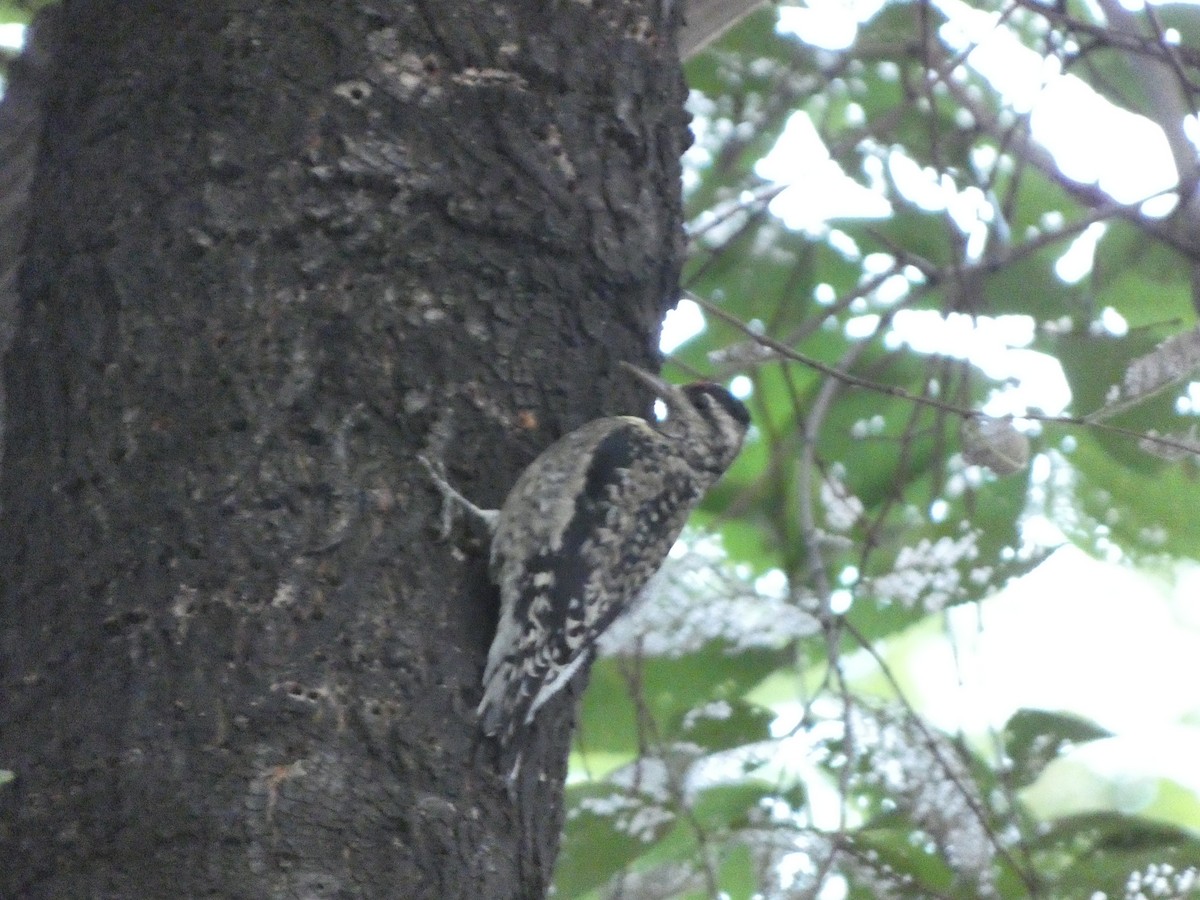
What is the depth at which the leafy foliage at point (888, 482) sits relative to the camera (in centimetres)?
301

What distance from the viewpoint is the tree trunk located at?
1.93 meters

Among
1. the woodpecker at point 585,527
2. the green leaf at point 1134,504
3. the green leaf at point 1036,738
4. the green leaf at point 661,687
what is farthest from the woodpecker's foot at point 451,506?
the green leaf at point 1134,504

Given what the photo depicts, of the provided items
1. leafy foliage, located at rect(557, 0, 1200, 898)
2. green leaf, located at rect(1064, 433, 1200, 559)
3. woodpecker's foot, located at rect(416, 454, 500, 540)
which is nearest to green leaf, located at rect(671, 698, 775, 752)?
leafy foliage, located at rect(557, 0, 1200, 898)

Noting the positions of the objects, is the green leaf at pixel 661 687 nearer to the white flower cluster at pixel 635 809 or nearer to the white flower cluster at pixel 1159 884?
the white flower cluster at pixel 635 809

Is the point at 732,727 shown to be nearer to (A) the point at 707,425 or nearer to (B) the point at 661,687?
(B) the point at 661,687

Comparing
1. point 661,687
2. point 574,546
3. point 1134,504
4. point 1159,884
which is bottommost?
point 1159,884

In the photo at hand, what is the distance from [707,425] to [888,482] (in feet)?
2.41

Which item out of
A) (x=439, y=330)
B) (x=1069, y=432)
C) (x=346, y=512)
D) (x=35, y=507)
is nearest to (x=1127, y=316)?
(x=1069, y=432)

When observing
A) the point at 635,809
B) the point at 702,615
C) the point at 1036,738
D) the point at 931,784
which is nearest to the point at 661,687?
the point at 702,615

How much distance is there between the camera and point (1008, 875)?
10.1 ft

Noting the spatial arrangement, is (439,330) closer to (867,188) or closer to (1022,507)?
(1022,507)

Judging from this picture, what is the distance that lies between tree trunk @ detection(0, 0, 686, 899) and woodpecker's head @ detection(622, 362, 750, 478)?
565mm

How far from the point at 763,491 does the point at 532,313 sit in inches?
63.1

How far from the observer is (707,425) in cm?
314
